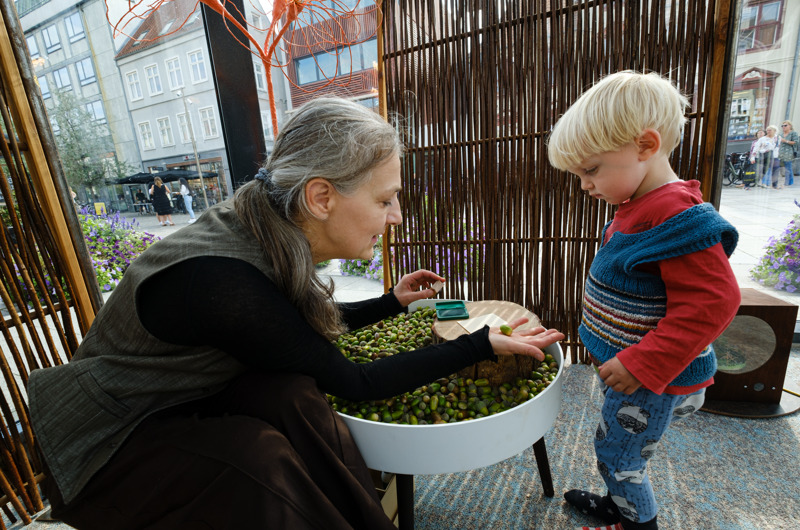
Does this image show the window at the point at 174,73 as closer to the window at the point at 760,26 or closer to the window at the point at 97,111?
the window at the point at 97,111

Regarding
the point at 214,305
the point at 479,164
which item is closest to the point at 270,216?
the point at 214,305

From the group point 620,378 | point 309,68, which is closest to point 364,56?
point 309,68

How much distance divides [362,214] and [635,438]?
3.41ft

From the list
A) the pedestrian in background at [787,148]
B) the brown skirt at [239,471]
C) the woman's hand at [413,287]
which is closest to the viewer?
the brown skirt at [239,471]

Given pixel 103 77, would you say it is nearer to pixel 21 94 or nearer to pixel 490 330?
pixel 21 94

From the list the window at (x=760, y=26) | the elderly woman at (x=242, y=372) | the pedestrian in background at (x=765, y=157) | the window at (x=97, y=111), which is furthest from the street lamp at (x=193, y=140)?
the pedestrian in background at (x=765, y=157)

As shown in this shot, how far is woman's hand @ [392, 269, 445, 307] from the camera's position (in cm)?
160

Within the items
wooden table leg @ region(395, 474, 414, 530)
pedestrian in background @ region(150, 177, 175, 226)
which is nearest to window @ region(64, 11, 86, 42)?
pedestrian in background @ region(150, 177, 175, 226)

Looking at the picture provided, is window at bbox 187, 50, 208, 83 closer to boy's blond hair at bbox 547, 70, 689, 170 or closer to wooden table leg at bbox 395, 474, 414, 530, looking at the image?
boy's blond hair at bbox 547, 70, 689, 170

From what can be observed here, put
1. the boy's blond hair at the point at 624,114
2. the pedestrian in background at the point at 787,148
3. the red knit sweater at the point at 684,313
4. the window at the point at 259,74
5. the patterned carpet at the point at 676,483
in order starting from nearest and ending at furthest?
the red knit sweater at the point at 684,313, the boy's blond hair at the point at 624,114, the patterned carpet at the point at 676,483, the pedestrian in background at the point at 787,148, the window at the point at 259,74

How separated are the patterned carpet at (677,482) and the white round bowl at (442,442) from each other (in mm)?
527

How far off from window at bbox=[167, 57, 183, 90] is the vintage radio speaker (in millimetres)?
3418

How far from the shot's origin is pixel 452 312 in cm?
148

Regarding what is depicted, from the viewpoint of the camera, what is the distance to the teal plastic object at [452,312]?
57.6 inches
